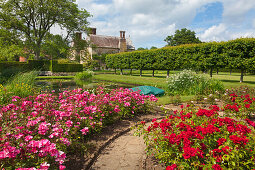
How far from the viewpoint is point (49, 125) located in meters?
2.63

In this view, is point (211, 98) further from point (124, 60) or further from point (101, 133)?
point (124, 60)

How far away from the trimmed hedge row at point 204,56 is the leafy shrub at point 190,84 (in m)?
9.33

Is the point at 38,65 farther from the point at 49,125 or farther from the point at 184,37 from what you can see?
the point at 184,37

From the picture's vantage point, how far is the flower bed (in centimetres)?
199

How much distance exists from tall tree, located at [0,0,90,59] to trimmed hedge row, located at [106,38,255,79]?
39.3 feet

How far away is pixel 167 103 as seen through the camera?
23.2ft

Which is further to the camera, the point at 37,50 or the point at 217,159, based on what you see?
the point at 37,50

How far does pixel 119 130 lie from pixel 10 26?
89.7 feet

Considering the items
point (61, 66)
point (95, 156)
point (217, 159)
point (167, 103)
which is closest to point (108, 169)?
point (95, 156)

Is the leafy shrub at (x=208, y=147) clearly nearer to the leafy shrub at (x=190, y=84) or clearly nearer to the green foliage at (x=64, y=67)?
the leafy shrub at (x=190, y=84)

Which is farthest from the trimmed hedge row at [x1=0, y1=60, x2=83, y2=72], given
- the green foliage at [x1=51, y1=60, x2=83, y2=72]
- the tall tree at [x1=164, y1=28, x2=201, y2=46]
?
the tall tree at [x1=164, y1=28, x2=201, y2=46]

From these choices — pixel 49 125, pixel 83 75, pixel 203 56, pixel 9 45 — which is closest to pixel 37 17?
pixel 9 45

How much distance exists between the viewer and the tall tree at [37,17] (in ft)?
79.4

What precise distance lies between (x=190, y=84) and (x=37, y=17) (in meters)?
26.4
